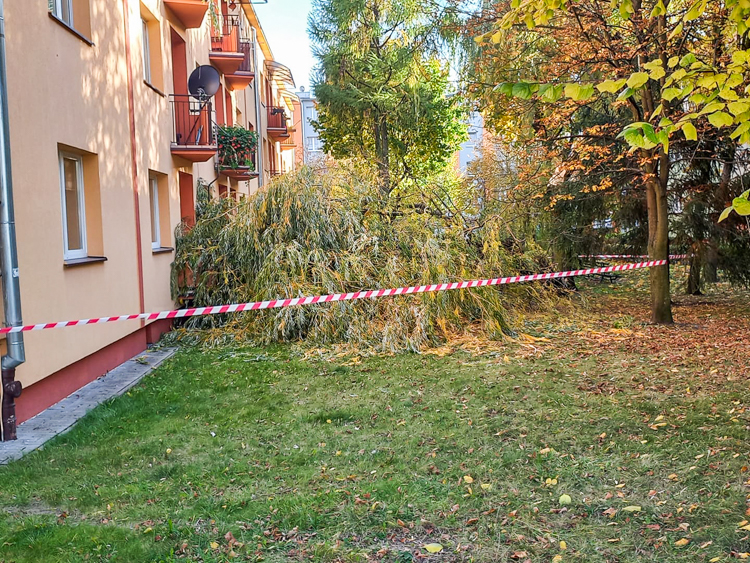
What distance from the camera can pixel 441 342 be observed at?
32.9ft

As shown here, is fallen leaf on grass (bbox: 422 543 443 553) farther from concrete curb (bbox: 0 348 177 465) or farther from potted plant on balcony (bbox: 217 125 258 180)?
potted plant on balcony (bbox: 217 125 258 180)

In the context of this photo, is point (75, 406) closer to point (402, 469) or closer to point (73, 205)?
point (73, 205)

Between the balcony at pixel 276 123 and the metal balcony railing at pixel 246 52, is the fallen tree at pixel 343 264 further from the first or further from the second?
the balcony at pixel 276 123

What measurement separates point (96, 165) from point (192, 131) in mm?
4278

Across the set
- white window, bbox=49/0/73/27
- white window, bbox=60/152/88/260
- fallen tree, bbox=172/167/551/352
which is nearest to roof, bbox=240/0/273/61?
fallen tree, bbox=172/167/551/352

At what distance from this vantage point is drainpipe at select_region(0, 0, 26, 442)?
565cm

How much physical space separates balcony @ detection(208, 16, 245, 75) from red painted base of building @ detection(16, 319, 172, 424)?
832 cm

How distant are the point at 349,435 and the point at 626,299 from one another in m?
11.8

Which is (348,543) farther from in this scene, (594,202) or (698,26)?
(594,202)

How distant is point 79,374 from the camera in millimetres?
7664

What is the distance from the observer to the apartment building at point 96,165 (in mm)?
6434

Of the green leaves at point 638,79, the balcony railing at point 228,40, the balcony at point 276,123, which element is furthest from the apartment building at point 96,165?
the balcony at point 276,123

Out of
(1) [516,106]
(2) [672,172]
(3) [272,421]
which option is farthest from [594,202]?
(3) [272,421]

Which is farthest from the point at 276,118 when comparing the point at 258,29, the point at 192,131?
the point at 192,131
